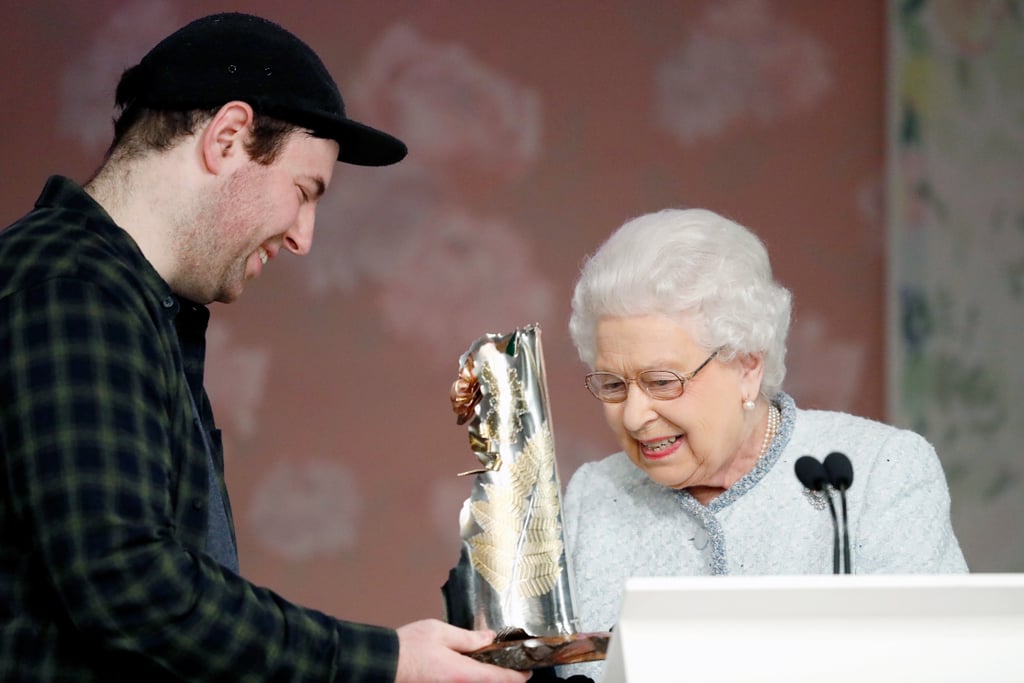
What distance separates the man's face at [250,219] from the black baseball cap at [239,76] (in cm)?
5

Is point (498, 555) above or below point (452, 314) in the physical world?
below

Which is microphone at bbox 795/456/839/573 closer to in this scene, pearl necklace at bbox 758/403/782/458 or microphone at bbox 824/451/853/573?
microphone at bbox 824/451/853/573

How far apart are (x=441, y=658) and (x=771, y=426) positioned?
934mm

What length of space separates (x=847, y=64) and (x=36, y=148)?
2647mm

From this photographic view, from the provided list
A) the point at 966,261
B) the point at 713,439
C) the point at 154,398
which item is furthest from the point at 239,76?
the point at 966,261

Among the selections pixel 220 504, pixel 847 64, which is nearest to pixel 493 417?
pixel 220 504

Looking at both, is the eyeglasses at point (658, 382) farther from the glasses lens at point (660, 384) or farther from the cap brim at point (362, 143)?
the cap brim at point (362, 143)

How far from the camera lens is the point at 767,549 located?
234 centimetres

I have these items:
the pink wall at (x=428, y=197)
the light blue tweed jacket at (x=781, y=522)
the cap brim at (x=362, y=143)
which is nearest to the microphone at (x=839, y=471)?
the light blue tweed jacket at (x=781, y=522)

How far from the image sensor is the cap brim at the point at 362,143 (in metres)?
1.96

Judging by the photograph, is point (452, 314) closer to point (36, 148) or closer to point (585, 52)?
point (585, 52)

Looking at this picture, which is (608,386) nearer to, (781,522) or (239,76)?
(781,522)

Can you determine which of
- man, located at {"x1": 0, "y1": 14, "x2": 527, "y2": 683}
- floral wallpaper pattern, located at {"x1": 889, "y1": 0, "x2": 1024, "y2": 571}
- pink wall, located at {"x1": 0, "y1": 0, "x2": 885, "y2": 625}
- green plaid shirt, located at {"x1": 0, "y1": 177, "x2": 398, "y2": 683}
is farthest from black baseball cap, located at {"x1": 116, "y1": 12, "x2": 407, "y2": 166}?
floral wallpaper pattern, located at {"x1": 889, "y1": 0, "x2": 1024, "y2": 571}

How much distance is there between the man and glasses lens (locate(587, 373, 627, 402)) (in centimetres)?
61
